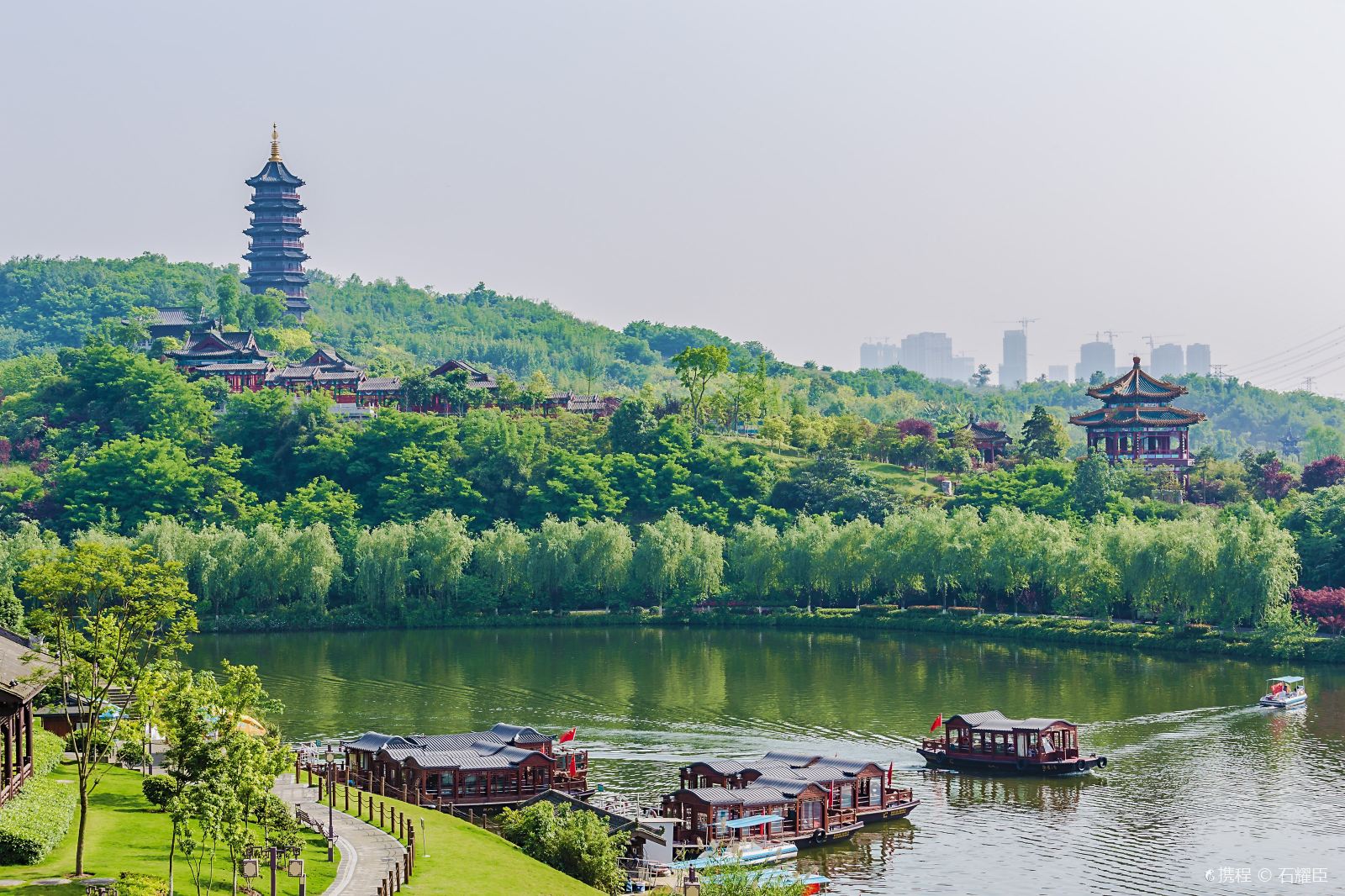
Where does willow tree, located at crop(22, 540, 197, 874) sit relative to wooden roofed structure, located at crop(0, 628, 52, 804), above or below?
above

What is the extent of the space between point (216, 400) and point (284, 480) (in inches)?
493

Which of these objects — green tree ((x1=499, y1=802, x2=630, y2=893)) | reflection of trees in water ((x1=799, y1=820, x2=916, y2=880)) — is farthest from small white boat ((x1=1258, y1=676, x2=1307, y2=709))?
green tree ((x1=499, y1=802, x2=630, y2=893))

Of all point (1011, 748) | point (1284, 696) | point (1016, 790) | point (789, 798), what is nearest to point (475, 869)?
point (789, 798)

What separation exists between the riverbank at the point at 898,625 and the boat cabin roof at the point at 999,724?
59.4 feet

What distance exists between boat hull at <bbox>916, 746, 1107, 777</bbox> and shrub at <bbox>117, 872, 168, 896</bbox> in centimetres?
2114

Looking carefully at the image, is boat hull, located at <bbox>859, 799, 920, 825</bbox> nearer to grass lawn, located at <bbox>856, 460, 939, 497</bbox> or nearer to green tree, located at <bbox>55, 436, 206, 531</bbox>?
grass lawn, located at <bbox>856, 460, 939, 497</bbox>

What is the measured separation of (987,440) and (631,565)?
104 ft

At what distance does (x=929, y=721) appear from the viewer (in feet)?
146

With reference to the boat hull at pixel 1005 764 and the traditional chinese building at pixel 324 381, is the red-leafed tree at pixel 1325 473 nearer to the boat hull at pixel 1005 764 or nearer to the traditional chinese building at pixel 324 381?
the boat hull at pixel 1005 764

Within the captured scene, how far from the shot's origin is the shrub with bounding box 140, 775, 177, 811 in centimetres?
2327

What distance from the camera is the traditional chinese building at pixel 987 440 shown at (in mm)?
94375

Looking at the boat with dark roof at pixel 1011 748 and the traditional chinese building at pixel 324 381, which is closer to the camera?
the boat with dark roof at pixel 1011 748

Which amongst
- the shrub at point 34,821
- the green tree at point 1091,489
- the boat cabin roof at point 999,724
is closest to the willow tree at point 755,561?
the green tree at point 1091,489

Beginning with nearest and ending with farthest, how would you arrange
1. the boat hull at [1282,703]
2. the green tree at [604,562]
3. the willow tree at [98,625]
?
1. the willow tree at [98,625]
2. the boat hull at [1282,703]
3. the green tree at [604,562]
